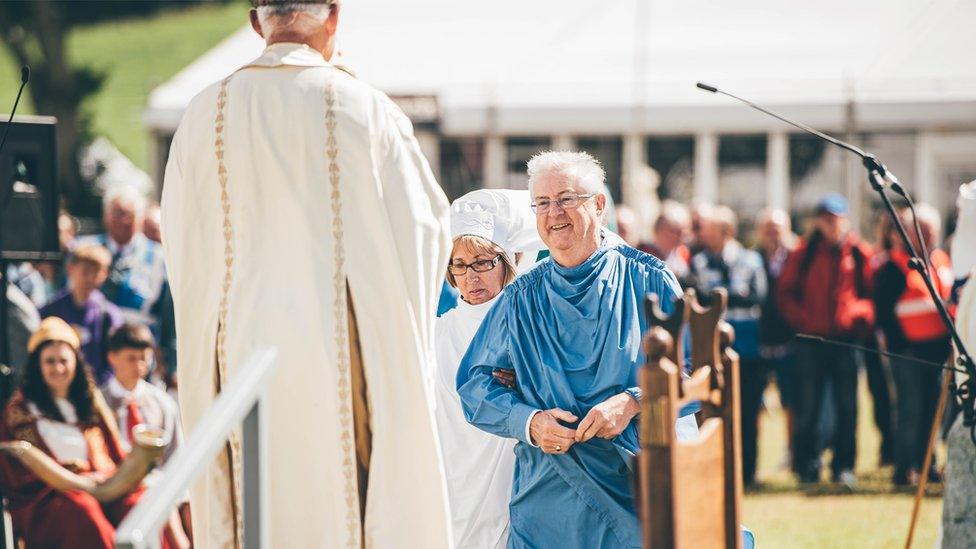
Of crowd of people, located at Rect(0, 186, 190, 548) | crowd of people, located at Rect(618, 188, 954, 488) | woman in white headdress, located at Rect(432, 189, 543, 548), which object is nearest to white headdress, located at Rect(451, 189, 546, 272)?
woman in white headdress, located at Rect(432, 189, 543, 548)

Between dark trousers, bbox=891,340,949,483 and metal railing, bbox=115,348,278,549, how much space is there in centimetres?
785

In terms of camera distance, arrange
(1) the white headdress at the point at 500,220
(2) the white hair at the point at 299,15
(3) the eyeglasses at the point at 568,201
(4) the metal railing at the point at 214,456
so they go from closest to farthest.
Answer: (4) the metal railing at the point at 214,456 → (2) the white hair at the point at 299,15 → (3) the eyeglasses at the point at 568,201 → (1) the white headdress at the point at 500,220

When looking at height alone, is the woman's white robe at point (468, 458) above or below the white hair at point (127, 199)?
below

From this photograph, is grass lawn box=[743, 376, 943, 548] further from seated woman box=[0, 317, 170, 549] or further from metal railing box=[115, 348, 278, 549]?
metal railing box=[115, 348, 278, 549]

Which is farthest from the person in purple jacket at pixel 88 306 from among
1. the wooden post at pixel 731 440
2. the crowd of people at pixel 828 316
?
the wooden post at pixel 731 440

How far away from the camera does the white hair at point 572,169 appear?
4.94m

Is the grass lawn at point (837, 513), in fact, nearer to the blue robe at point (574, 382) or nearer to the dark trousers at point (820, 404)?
the dark trousers at point (820, 404)

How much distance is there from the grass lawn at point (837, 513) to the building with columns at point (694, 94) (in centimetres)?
435

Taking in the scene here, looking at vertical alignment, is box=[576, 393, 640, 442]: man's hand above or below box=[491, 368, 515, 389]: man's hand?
below

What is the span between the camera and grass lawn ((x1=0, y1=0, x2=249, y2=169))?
34.2 metres

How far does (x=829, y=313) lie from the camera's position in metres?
11.2

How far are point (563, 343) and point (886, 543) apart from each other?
4429 mm

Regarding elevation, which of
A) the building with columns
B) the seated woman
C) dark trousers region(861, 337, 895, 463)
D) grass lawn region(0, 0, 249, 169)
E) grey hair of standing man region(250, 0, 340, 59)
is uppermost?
grass lawn region(0, 0, 249, 169)

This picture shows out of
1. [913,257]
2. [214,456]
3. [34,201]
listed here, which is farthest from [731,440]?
[34,201]
